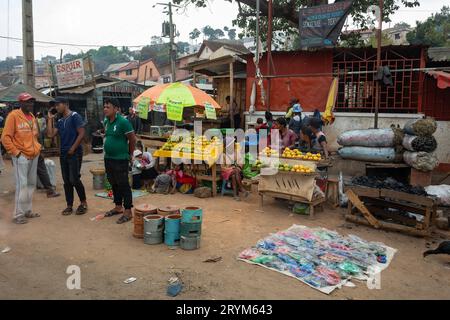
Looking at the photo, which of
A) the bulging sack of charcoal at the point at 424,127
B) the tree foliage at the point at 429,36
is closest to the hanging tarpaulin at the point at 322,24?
the bulging sack of charcoal at the point at 424,127

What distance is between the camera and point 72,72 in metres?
18.1

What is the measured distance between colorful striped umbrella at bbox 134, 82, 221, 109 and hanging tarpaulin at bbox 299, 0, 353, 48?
11.9 feet

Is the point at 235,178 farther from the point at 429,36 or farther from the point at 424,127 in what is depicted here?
the point at 429,36

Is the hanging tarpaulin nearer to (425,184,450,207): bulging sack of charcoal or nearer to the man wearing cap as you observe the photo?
(425,184,450,207): bulging sack of charcoal

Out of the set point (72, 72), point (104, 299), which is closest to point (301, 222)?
point (104, 299)

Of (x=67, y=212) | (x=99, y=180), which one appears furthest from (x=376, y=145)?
(x=67, y=212)

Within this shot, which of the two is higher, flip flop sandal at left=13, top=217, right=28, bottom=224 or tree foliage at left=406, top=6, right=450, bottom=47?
tree foliage at left=406, top=6, right=450, bottom=47

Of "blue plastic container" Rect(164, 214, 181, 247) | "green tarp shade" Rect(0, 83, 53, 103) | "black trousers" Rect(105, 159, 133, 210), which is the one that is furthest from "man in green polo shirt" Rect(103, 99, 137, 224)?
"green tarp shade" Rect(0, 83, 53, 103)

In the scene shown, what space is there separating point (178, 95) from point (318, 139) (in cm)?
363

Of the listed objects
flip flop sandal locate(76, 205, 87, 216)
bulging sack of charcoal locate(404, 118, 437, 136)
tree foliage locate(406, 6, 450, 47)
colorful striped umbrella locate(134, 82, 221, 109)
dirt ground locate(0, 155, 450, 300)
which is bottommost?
dirt ground locate(0, 155, 450, 300)

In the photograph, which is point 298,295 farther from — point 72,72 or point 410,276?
point 72,72

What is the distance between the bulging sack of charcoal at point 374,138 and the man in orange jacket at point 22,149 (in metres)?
6.53

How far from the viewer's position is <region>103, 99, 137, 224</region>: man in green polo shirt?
5.83 meters
